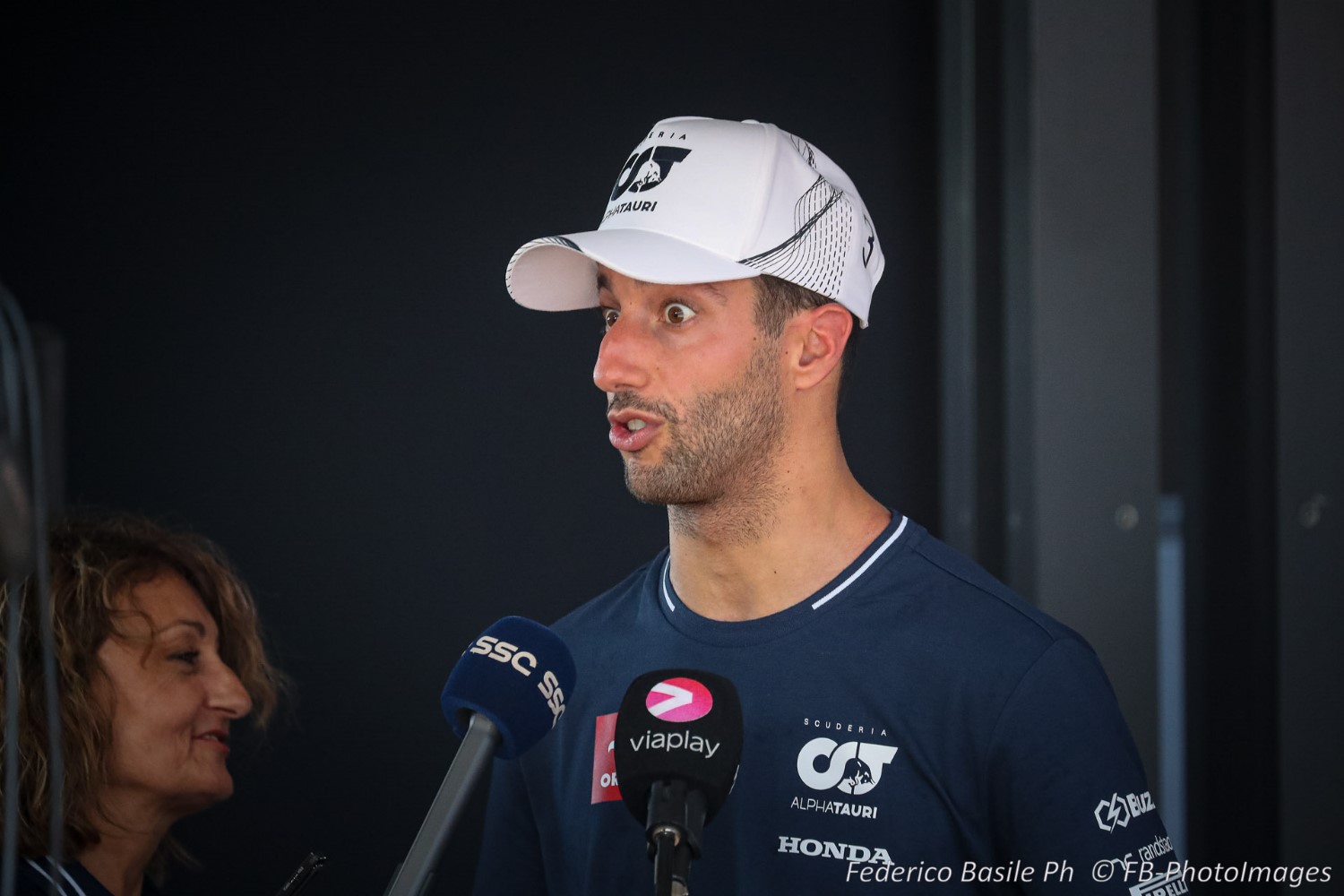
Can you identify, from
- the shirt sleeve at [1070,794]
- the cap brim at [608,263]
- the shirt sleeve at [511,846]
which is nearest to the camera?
the shirt sleeve at [1070,794]

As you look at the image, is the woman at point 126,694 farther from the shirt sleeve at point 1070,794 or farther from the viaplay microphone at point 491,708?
the shirt sleeve at point 1070,794

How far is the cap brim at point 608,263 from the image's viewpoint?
4.49ft

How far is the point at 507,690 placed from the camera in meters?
1.04

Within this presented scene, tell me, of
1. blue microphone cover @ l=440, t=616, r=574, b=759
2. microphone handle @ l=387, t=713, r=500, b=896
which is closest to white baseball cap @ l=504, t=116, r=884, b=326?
blue microphone cover @ l=440, t=616, r=574, b=759

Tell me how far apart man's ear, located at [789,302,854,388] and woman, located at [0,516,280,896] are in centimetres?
84

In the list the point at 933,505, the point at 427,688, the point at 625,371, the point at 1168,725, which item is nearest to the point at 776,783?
the point at 625,371

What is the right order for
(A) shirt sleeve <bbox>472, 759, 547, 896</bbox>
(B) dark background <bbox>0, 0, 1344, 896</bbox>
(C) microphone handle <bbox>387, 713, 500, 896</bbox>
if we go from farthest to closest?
1. (B) dark background <bbox>0, 0, 1344, 896</bbox>
2. (A) shirt sleeve <bbox>472, 759, 547, 896</bbox>
3. (C) microphone handle <bbox>387, 713, 500, 896</bbox>

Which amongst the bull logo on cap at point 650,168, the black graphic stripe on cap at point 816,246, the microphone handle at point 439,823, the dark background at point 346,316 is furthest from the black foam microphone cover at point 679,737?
the dark background at point 346,316

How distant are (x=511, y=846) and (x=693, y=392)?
573 mm

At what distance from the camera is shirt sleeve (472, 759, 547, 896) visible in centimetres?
148

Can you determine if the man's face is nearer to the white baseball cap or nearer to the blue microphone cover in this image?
the white baseball cap

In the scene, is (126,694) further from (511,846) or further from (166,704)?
(511,846)

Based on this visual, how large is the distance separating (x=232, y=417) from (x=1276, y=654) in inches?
75.0

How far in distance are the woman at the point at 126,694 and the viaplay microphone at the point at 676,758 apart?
687 mm
